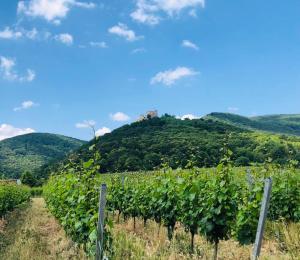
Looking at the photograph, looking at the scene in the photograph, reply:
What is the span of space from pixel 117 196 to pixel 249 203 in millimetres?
9243

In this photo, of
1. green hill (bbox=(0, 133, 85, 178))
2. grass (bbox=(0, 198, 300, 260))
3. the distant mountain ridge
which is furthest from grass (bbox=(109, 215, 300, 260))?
green hill (bbox=(0, 133, 85, 178))

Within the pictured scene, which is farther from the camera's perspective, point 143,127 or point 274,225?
point 143,127

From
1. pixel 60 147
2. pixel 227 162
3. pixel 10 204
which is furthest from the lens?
pixel 60 147

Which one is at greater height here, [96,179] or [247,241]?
[96,179]

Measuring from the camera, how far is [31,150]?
6476 inches

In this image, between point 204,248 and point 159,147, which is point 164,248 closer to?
point 204,248

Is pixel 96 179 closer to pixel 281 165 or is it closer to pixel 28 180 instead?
pixel 281 165

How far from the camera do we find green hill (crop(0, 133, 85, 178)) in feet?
445

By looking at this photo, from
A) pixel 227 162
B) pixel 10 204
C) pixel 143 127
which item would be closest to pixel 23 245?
pixel 227 162

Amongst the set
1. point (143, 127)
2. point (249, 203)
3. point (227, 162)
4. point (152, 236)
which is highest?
point (143, 127)

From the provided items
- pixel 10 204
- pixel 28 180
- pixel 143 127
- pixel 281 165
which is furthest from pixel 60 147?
pixel 281 165

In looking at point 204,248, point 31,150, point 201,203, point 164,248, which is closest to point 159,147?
point 204,248

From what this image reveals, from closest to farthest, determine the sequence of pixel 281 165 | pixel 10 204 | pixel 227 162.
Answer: pixel 227 162 → pixel 281 165 → pixel 10 204

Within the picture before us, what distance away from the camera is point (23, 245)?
10.3 metres
